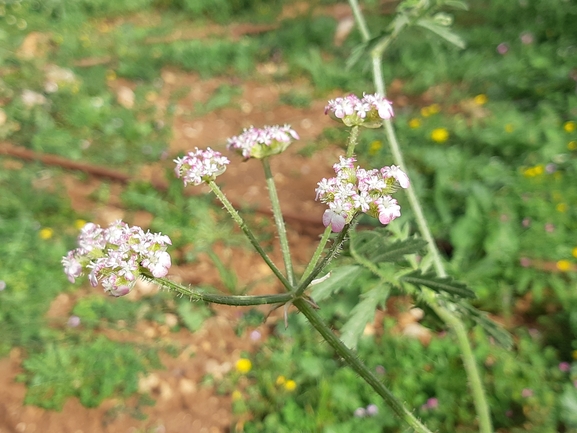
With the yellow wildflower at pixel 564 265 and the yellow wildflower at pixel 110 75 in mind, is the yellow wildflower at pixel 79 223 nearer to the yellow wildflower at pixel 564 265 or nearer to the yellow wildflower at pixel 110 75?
the yellow wildflower at pixel 110 75

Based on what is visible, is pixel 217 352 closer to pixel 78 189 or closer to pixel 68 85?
pixel 78 189

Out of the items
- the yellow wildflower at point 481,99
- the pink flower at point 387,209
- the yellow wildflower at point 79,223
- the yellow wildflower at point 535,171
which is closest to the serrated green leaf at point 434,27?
the pink flower at point 387,209

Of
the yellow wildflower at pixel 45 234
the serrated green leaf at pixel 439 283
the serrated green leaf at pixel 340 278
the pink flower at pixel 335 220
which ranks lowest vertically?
the yellow wildflower at pixel 45 234

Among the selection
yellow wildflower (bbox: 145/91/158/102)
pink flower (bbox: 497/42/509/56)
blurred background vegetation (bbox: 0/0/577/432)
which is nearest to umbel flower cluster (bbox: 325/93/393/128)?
blurred background vegetation (bbox: 0/0/577/432)

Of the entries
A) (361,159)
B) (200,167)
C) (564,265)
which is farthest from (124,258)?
(361,159)

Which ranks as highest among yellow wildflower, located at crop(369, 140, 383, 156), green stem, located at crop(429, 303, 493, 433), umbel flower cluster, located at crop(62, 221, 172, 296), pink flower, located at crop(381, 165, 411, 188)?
pink flower, located at crop(381, 165, 411, 188)

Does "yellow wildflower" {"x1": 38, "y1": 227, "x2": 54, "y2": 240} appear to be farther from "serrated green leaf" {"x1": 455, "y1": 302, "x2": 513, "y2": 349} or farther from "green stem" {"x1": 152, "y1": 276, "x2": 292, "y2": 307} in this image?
"serrated green leaf" {"x1": 455, "y1": 302, "x2": 513, "y2": 349}

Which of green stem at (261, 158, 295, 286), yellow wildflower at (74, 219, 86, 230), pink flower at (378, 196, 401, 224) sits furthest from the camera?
yellow wildflower at (74, 219, 86, 230)
